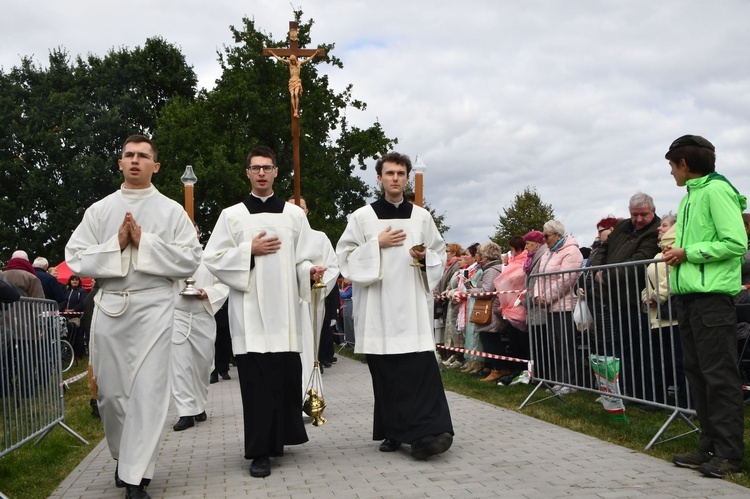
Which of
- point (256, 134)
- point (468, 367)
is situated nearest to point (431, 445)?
point (468, 367)

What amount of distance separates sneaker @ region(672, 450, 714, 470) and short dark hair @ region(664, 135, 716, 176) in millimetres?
1894

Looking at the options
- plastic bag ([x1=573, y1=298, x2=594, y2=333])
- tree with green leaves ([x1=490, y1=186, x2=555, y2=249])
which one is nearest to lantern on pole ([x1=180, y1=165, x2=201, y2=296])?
plastic bag ([x1=573, y1=298, x2=594, y2=333])

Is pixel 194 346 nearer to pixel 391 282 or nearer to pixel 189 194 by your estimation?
pixel 189 194

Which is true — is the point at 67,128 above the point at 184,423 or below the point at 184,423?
above

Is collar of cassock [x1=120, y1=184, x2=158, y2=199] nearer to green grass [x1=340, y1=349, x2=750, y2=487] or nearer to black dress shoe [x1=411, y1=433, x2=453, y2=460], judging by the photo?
black dress shoe [x1=411, y1=433, x2=453, y2=460]

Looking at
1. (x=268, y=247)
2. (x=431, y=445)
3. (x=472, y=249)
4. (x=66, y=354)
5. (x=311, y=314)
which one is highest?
(x=472, y=249)

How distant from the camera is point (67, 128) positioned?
39062 mm

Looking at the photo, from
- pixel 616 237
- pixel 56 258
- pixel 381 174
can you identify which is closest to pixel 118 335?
pixel 381 174

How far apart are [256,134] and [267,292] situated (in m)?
29.6

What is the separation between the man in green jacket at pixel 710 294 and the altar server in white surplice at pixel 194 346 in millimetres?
4867

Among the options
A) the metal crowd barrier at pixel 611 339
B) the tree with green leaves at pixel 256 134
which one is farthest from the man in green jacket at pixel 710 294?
the tree with green leaves at pixel 256 134

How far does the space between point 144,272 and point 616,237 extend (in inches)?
209

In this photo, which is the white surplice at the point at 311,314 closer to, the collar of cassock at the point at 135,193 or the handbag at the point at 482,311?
the collar of cassock at the point at 135,193

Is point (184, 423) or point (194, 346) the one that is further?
point (194, 346)
